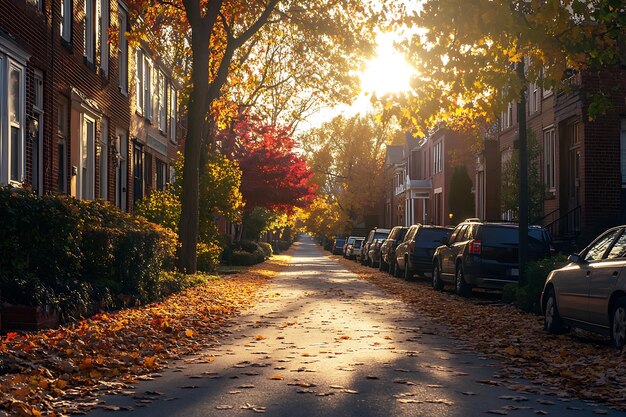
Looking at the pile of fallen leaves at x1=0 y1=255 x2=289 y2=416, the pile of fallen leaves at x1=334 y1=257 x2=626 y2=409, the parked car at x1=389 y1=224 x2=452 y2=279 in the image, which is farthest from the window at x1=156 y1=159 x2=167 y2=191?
the pile of fallen leaves at x1=0 y1=255 x2=289 y2=416

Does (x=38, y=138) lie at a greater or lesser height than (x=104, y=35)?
lesser

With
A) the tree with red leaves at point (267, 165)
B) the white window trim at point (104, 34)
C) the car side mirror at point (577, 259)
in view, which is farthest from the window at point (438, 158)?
the car side mirror at point (577, 259)

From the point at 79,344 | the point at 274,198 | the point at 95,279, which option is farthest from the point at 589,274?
→ the point at 274,198

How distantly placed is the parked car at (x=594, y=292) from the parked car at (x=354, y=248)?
143 ft

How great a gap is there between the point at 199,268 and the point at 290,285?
3988 mm

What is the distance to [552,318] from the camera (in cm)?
1336

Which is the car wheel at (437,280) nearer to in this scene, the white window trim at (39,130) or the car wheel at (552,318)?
the car wheel at (552,318)

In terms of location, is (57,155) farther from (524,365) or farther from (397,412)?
(397,412)

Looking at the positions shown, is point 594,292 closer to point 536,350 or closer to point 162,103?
point 536,350

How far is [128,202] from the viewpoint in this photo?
29.1 meters

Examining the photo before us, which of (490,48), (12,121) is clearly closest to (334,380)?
(490,48)

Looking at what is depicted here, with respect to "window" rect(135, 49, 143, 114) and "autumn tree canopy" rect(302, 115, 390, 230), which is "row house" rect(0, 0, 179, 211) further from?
"autumn tree canopy" rect(302, 115, 390, 230)

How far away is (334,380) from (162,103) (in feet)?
92.9

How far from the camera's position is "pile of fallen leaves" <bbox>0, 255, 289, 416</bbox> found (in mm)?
7836
